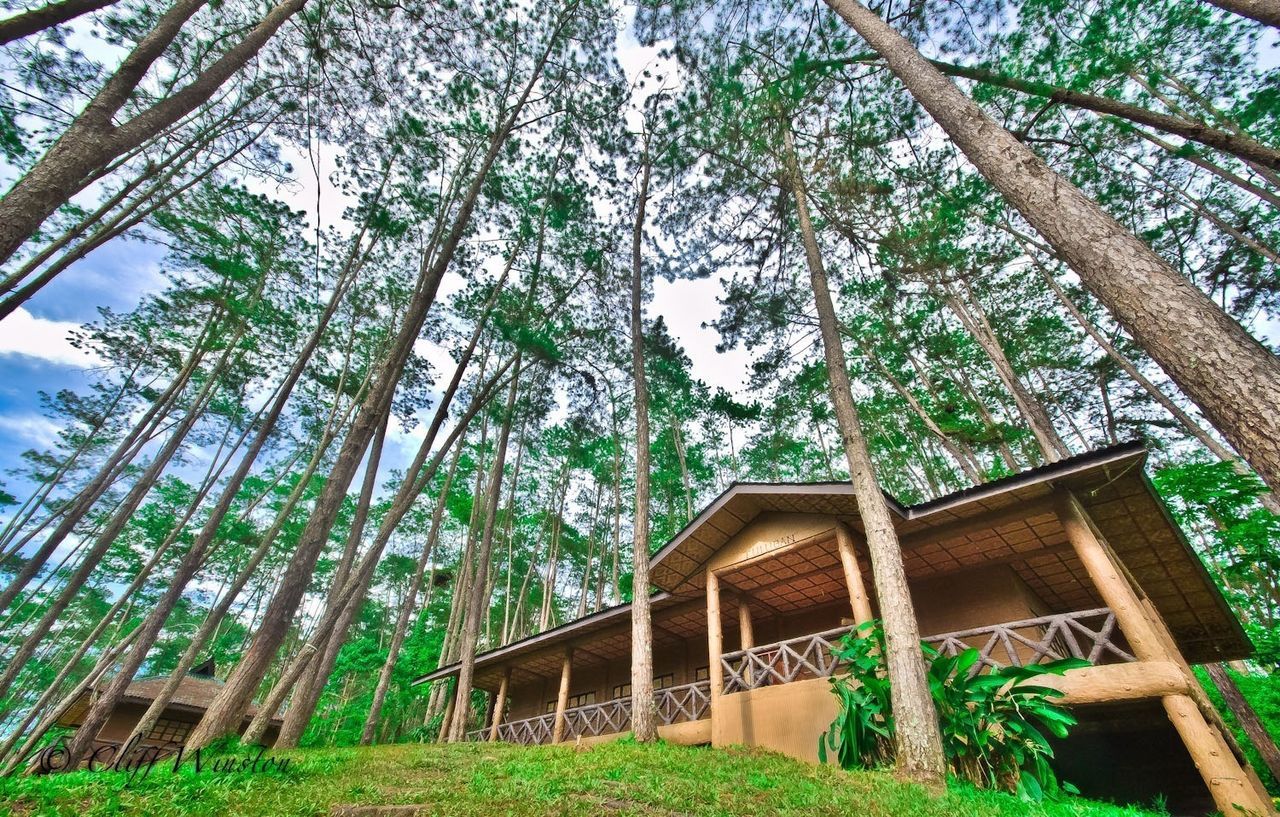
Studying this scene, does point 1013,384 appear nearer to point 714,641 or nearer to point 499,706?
point 714,641

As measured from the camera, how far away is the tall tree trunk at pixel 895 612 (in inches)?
197

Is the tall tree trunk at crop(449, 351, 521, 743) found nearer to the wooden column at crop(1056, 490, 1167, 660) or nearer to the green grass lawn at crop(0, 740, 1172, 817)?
the green grass lawn at crop(0, 740, 1172, 817)

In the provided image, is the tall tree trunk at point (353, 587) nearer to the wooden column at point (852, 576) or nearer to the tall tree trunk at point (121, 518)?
the tall tree trunk at point (121, 518)

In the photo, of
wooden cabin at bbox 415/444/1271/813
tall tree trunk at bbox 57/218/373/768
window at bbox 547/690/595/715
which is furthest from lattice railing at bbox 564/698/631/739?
tall tree trunk at bbox 57/218/373/768

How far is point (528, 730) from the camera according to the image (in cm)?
1444

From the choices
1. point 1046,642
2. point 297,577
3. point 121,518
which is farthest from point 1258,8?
point 121,518

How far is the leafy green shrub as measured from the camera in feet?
16.0

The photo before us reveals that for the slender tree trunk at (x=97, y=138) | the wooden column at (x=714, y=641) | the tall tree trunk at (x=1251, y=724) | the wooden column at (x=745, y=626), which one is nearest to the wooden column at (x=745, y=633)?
the wooden column at (x=745, y=626)

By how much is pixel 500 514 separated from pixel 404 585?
11.5 metres

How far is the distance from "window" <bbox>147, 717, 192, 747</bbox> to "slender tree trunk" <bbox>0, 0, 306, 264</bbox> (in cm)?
2124

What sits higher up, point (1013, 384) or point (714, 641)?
point (1013, 384)

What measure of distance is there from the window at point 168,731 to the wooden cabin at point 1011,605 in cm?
1570

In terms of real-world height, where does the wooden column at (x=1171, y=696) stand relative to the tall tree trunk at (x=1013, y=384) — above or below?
below

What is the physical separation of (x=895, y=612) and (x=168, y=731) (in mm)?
23747
